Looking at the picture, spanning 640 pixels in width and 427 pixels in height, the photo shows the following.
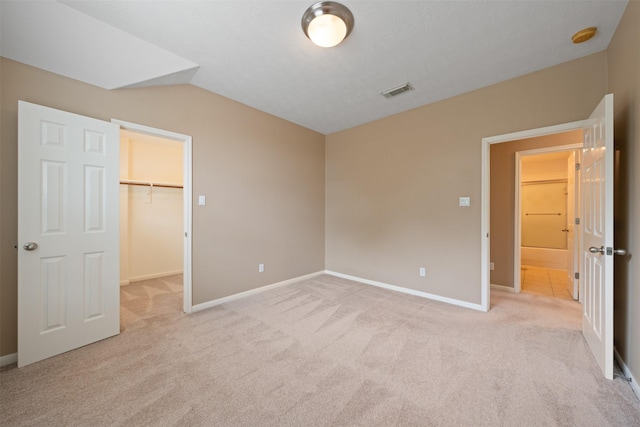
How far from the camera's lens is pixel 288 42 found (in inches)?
82.7

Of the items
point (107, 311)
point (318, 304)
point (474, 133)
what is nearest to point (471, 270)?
point (474, 133)

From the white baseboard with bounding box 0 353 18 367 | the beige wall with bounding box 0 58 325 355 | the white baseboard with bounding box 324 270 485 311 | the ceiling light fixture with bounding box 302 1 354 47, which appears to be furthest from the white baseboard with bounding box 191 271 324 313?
the ceiling light fixture with bounding box 302 1 354 47

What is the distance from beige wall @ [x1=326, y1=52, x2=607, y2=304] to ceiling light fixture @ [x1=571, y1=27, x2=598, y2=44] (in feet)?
1.24

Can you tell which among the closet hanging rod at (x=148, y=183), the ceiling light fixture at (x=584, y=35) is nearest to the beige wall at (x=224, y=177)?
the closet hanging rod at (x=148, y=183)

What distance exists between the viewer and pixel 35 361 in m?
1.85

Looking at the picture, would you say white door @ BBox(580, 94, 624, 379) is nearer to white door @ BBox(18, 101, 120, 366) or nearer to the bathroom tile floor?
the bathroom tile floor

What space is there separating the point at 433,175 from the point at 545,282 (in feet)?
9.83

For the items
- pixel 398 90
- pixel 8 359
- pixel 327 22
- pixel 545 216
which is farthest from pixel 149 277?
pixel 545 216

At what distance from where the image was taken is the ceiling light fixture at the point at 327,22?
172 centimetres

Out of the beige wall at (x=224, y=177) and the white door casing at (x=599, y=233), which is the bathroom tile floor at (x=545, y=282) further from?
the beige wall at (x=224, y=177)

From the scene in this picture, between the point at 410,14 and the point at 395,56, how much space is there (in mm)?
497

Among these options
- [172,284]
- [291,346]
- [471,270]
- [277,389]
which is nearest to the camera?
[277,389]

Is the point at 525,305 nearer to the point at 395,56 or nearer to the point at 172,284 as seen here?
the point at 395,56

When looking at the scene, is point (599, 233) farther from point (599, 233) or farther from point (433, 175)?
point (433, 175)
